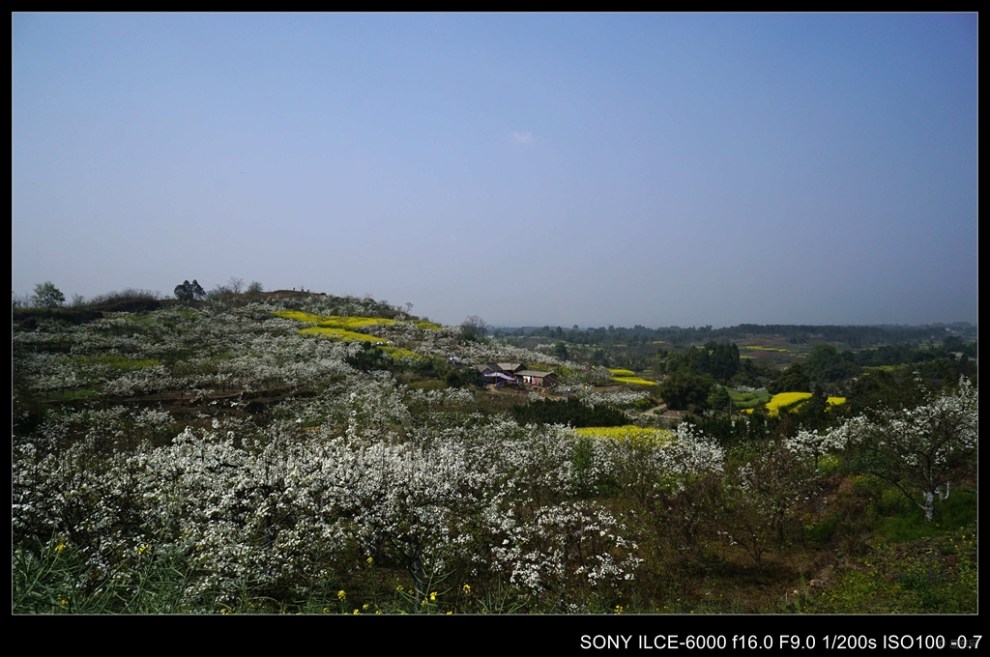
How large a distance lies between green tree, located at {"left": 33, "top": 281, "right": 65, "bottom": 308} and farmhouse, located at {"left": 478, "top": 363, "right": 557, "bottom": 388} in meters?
8.53

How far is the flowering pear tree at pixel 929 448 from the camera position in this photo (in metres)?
6.28

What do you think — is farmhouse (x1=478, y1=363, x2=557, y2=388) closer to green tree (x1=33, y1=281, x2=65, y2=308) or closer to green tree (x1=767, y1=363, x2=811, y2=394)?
green tree (x1=767, y1=363, x2=811, y2=394)

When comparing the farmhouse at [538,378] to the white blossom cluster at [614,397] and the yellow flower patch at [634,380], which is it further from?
the yellow flower patch at [634,380]

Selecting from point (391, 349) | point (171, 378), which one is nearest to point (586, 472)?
point (391, 349)

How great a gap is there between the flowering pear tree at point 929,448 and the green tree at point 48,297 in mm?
13357

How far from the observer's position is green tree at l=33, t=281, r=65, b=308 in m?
8.54

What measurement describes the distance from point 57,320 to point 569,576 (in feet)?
39.7

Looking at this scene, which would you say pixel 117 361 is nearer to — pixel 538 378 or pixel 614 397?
pixel 538 378

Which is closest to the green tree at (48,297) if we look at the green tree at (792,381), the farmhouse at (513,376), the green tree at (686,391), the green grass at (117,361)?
the green grass at (117,361)

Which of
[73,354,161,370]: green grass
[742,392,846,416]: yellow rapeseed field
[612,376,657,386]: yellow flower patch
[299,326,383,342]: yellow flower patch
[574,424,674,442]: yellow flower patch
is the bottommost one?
[574,424,674,442]: yellow flower patch

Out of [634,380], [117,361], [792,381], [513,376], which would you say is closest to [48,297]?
[117,361]

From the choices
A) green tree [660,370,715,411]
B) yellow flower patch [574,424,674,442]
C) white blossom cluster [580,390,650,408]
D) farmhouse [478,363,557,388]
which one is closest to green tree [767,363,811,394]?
green tree [660,370,715,411]

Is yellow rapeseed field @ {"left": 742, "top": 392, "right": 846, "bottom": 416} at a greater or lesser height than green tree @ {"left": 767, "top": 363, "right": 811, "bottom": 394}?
lesser
